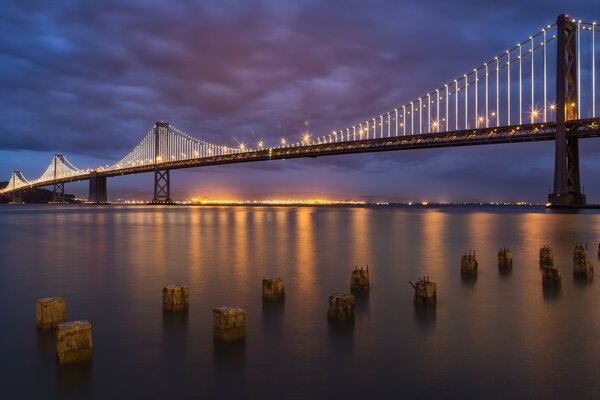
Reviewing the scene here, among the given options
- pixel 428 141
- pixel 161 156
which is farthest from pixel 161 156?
pixel 428 141

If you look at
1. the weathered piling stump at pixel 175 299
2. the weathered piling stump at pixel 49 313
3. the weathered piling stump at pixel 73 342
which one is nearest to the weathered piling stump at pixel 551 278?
the weathered piling stump at pixel 175 299

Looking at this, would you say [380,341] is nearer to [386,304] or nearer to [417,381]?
[417,381]

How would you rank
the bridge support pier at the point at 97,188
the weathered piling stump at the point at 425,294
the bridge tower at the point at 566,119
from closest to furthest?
1. the weathered piling stump at the point at 425,294
2. the bridge tower at the point at 566,119
3. the bridge support pier at the point at 97,188

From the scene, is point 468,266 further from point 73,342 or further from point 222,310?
point 73,342

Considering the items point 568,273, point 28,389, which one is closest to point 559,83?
point 568,273

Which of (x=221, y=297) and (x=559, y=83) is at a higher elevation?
(x=559, y=83)

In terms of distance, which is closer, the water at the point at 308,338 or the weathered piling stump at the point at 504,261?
the water at the point at 308,338

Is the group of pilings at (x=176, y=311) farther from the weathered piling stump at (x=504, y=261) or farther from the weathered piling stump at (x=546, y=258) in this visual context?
the weathered piling stump at (x=546, y=258)

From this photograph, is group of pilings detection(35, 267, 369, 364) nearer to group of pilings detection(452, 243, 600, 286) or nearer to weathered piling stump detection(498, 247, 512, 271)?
group of pilings detection(452, 243, 600, 286)
